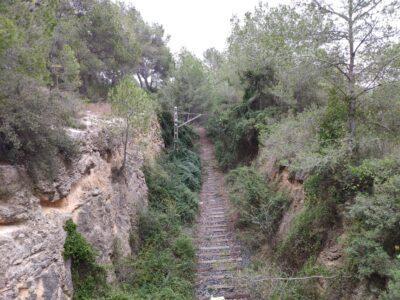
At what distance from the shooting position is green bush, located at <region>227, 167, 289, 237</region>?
1237cm

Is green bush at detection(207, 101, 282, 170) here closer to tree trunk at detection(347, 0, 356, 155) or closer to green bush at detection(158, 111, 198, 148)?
green bush at detection(158, 111, 198, 148)

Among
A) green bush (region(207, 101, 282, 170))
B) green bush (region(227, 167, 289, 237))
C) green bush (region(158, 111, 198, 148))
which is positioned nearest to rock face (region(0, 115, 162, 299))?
green bush (region(227, 167, 289, 237))

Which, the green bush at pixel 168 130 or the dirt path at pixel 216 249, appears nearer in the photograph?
the dirt path at pixel 216 249

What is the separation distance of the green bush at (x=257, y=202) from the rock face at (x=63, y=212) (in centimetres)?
434

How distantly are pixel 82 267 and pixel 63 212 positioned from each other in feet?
4.70

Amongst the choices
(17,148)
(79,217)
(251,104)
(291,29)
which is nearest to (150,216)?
(79,217)

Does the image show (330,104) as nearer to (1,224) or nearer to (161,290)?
(161,290)

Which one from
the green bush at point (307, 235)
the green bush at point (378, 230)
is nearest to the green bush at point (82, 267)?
the green bush at point (307, 235)

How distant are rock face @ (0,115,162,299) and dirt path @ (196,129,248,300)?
2912 millimetres

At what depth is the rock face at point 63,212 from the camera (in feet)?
19.3

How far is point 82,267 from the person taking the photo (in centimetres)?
782

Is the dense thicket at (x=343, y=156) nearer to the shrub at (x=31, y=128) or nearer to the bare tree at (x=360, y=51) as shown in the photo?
the bare tree at (x=360, y=51)

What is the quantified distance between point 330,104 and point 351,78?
107cm

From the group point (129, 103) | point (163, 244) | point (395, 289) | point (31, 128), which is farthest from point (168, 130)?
point (395, 289)
